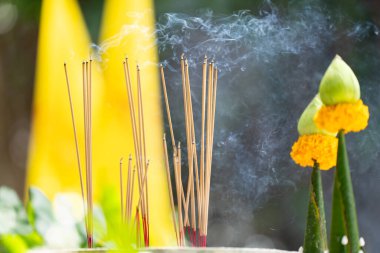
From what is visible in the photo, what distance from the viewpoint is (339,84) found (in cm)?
66

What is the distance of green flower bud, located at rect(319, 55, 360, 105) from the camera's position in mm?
656

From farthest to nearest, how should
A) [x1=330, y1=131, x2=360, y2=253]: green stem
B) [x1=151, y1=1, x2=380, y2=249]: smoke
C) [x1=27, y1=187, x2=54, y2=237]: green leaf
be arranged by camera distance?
[x1=151, y1=1, x2=380, y2=249]: smoke, [x1=27, y1=187, x2=54, y2=237]: green leaf, [x1=330, y1=131, x2=360, y2=253]: green stem

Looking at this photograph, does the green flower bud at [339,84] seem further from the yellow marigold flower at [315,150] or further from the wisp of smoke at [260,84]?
the wisp of smoke at [260,84]

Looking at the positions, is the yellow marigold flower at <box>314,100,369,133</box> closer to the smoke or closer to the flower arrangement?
the flower arrangement

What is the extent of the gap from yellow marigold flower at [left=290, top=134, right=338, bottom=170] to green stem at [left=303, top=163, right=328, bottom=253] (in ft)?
0.04

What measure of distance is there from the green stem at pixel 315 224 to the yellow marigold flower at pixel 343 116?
8 cm

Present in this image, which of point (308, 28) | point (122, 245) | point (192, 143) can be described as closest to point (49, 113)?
point (308, 28)

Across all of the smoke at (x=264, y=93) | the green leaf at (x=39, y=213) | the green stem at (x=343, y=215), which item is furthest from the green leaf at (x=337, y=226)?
the smoke at (x=264, y=93)

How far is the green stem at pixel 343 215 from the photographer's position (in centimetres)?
A: 63

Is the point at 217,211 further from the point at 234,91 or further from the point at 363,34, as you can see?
the point at 363,34

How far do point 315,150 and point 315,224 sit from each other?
93 millimetres

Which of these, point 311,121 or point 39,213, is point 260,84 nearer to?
point 39,213

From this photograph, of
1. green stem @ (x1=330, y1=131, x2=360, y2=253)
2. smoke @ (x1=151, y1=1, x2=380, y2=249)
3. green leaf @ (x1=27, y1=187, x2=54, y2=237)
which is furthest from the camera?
smoke @ (x1=151, y1=1, x2=380, y2=249)

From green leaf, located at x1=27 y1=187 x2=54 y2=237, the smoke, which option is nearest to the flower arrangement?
green leaf, located at x1=27 y1=187 x2=54 y2=237
